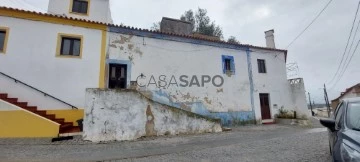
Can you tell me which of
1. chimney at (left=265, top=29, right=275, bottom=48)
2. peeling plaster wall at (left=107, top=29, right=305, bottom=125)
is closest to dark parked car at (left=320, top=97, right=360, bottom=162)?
peeling plaster wall at (left=107, top=29, right=305, bottom=125)

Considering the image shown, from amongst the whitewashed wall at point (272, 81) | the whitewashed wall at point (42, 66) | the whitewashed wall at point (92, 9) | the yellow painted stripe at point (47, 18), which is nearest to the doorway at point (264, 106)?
the whitewashed wall at point (272, 81)

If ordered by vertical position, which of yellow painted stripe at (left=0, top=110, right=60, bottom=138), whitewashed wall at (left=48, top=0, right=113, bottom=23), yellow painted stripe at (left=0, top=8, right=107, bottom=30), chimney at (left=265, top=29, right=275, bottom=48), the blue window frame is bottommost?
yellow painted stripe at (left=0, top=110, right=60, bottom=138)

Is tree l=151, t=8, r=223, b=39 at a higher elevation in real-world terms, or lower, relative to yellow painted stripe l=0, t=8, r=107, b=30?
higher

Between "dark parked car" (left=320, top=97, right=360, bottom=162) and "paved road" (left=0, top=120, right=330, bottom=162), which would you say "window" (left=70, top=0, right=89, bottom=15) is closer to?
"paved road" (left=0, top=120, right=330, bottom=162)

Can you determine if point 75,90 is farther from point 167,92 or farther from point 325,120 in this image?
point 325,120

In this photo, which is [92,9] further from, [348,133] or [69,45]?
[348,133]

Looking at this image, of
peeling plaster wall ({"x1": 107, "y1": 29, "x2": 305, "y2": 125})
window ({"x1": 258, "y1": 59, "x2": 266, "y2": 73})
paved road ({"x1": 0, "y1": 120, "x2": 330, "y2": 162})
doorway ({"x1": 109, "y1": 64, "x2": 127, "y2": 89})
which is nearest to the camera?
paved road ({"x1": 0, "y1": 120, "x2": 330, "y2": 162})

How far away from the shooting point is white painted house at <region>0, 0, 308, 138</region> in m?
10.4

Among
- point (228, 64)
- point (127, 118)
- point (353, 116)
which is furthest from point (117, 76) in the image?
point (353, 116)

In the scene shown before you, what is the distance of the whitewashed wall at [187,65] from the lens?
1273 cm

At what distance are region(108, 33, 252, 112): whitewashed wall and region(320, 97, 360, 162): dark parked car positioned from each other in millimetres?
9951

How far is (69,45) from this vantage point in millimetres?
11484

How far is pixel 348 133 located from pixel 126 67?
433 inches

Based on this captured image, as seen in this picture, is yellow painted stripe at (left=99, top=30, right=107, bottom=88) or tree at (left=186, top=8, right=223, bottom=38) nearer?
yellow painted stripe at (left=99, top=30, right=107, bottom=88)
